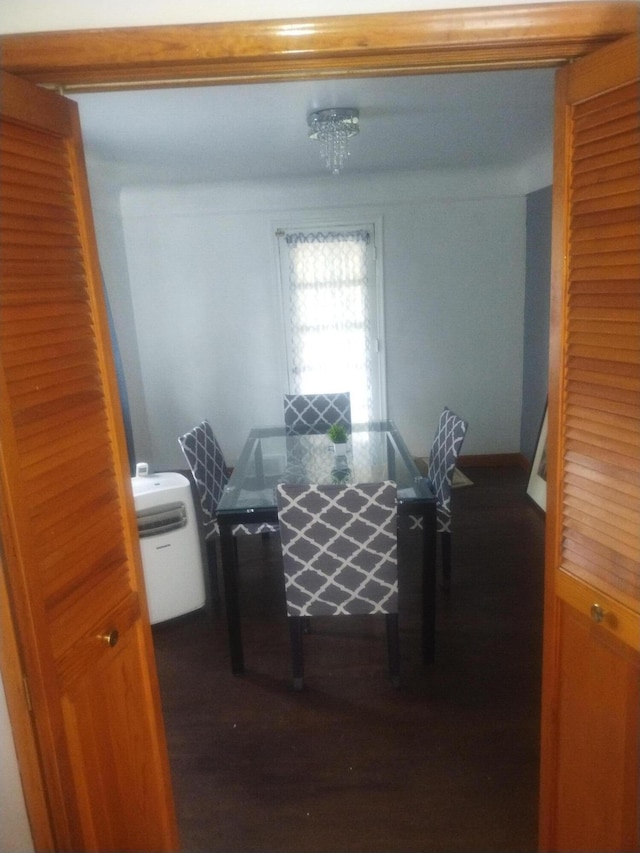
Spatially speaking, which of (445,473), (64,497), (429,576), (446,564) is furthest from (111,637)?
(446,564)

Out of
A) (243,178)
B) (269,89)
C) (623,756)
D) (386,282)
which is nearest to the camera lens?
(623,756)

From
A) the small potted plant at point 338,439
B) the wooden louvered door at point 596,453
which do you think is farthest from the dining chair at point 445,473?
the wooden louvered door at point 596,453

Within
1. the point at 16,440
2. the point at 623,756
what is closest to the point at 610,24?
the point at 16,440

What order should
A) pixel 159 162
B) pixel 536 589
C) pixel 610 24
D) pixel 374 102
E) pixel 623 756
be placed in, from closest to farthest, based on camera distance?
1. pixel 610 24
2. pixel 623 756
3. pixel 374 102
4. pixel 536 589
5. pixel 159 162

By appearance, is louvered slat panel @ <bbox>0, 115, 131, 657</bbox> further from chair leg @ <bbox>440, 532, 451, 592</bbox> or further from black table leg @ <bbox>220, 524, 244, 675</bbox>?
chair leg @ <bbox>440, 532, 451, 592</bbox>

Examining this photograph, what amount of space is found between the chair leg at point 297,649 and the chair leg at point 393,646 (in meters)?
0.35

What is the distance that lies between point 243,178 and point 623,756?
4.10m

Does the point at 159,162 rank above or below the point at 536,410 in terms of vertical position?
above

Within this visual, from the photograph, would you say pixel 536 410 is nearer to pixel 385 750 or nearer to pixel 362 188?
pixel 362 188

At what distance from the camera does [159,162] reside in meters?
3.55

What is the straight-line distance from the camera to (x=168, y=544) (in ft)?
8.83

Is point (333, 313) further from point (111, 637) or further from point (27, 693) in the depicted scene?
point (27, 693)

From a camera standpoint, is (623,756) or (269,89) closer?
(623,756)

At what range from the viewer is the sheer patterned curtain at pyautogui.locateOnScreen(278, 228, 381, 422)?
443cm
